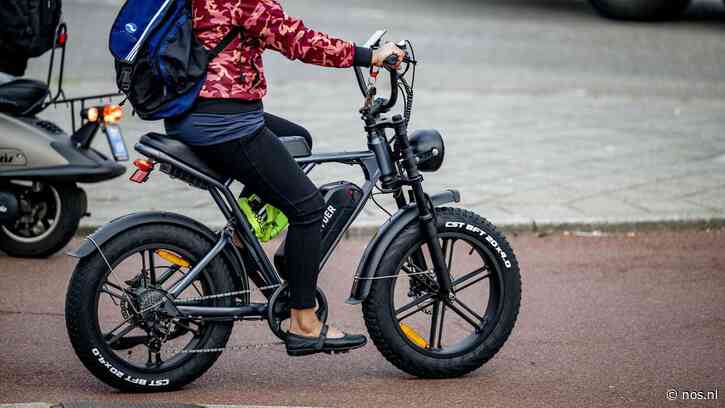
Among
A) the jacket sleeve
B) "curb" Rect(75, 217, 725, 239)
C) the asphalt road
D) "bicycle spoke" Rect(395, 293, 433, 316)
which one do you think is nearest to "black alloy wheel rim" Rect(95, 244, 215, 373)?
the asphalt road

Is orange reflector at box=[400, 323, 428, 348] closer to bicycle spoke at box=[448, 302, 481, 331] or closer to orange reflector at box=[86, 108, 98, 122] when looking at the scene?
bicycle spoke at box=[448, 302, 481, 331]

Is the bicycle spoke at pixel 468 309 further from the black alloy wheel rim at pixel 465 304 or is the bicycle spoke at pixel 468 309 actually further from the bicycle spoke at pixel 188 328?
the bicycle spoke at pixel 188 328

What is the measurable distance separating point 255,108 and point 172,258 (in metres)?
0.68

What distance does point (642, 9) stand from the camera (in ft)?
52.1

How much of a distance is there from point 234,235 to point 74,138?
233 cm

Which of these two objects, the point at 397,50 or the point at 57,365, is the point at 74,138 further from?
the point at 397,50

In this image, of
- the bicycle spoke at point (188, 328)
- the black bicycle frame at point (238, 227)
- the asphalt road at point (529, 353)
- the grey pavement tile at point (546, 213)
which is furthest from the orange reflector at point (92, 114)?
the grey pavement tile at point (546, 213)

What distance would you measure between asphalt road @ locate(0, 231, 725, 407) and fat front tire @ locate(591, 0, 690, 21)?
9.45 meters

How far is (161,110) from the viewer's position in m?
4.37

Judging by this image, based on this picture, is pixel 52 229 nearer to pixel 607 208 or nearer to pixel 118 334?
pixel 118 334

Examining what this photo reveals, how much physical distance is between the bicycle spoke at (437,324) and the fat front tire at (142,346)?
871 mm

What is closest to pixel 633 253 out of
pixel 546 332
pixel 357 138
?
pixel 546 332

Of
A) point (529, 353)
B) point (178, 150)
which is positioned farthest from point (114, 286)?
point (529, 353)

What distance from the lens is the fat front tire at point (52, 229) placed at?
6621mm
